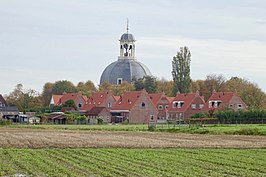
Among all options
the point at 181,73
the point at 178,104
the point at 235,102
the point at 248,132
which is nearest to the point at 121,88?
the point at 181,73

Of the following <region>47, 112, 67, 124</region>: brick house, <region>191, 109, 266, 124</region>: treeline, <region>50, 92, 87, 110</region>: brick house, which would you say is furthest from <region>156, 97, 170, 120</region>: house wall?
<region>191, 109, 266, 124</region>: treeline

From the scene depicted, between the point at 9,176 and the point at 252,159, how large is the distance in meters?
13.5

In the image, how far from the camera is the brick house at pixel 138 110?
426ft

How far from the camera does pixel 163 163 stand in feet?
97.7

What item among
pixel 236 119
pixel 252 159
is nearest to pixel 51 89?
pixel 236 119

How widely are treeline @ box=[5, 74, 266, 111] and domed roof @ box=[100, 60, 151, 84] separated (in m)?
7.42

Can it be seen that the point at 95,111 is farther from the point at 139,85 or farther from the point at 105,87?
the point at 105,87

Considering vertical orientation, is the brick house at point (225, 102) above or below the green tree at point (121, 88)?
below

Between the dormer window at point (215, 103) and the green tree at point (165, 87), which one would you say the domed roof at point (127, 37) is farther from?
the dormer window at point (215, 103)

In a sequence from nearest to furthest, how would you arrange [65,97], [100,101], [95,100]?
[100,101], [95,100], [65,97]

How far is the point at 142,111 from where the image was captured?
131 metres

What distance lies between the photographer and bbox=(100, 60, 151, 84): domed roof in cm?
18200

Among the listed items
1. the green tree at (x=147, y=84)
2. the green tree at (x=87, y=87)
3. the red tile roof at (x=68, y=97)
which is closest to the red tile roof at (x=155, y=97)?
the green tree at (x=147, y=84)

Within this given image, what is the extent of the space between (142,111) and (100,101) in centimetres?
1346
